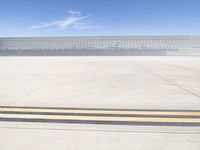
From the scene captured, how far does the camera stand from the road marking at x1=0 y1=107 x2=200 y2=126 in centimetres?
377

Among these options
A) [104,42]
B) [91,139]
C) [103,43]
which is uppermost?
[104,42]

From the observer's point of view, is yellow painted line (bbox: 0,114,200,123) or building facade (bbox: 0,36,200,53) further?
building facade (bbox: 0,36,200,53)

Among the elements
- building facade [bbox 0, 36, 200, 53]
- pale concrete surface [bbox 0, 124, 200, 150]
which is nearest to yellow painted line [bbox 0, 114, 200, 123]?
pale concrete surface [bbox 0, 124, 200, 150]

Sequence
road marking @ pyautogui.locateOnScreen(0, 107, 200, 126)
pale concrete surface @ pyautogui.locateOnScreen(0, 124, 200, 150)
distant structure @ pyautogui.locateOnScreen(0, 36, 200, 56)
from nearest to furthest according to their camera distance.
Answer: pale concrete surface @ pyautogui.locateOnScreen(0, 124, 200, 150) < road marking @ pyautogui.locateOnScreen(0, 107, 200, 126) < distant structure @ pyautogui.locateOnScreen(0, 36, 200, 56)

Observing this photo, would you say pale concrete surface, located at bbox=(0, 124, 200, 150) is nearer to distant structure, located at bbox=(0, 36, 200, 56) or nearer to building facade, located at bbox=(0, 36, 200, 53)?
distant structure, located at bbox=(0, 36, 200, 56)

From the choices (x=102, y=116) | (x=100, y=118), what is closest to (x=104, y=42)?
(x=102, y=116)

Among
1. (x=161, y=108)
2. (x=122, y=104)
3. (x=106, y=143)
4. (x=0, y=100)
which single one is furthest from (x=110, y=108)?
(x=0, y=100)

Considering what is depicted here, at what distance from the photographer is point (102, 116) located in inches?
160

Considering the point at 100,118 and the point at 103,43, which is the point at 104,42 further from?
the point at 100,118

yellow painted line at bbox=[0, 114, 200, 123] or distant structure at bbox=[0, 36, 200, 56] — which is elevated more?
distant structure at bbox=[0, 36, 200, 56]

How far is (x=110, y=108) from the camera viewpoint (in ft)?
15.3

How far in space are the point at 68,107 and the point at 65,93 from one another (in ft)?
5.27

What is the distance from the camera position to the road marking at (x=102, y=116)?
3.77 m

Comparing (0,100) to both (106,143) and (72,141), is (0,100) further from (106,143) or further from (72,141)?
(106,143)
